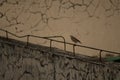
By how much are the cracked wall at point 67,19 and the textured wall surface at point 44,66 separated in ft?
1.67

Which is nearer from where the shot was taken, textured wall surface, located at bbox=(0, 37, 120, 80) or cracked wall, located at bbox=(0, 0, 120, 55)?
textured wall surface, located at bbox=(0, 37, 120, 80)

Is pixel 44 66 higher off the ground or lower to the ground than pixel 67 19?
lower

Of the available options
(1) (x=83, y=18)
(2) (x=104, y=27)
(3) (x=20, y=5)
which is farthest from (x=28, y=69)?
(2) (x=104, y=27)

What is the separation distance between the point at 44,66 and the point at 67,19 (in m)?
0.93

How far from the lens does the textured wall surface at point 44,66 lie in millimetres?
2660

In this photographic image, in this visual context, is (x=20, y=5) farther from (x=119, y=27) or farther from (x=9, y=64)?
(x=119, y=27)

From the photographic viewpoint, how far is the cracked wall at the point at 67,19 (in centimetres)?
Result: 319

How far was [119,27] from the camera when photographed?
3.86 meters

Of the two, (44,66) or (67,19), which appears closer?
(44,66)

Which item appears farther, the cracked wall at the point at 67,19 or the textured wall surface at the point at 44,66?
the cracked wall at the point at 67,19

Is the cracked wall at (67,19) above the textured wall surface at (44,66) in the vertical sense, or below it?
above

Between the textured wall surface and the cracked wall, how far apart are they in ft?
1.67

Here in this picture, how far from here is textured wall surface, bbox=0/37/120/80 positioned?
2.66 meters

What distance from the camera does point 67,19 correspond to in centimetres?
348
